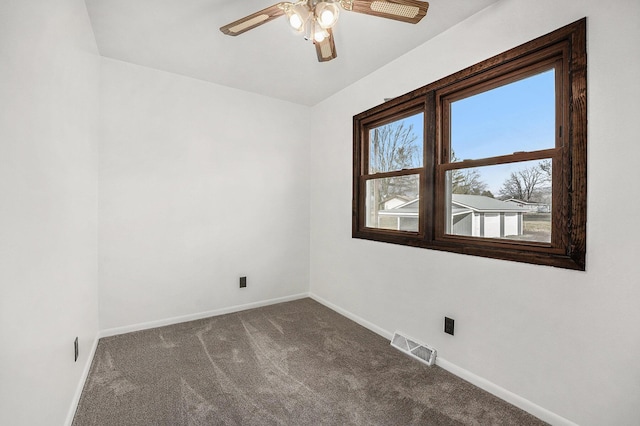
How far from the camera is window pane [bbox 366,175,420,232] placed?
2.60 metres

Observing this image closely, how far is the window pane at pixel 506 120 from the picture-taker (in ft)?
5.81

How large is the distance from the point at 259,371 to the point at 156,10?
2605 mm

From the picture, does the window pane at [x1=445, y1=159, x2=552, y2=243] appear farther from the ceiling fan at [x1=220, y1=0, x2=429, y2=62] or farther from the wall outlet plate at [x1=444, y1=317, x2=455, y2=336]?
the ceiling fan at [x1=220, y1=0, x2=429, y2=62]

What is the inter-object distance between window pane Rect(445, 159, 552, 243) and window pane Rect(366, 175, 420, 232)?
344 mm

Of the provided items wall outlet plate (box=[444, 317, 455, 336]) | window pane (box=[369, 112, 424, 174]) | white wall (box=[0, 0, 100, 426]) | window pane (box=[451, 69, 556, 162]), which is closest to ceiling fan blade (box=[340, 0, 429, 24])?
window pane (box=[451, 69, 556, 162])

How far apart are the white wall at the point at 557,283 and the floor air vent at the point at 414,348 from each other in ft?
0.22

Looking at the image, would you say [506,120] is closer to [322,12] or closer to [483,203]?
[483,203]

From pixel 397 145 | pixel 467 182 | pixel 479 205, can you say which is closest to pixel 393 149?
pixel 397 145

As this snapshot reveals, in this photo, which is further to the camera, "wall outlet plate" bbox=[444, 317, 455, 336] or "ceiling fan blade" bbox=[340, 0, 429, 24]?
"wall outlet plate" bbox=[444, 317, 455, 336]

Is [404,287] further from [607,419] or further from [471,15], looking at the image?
[471,15]

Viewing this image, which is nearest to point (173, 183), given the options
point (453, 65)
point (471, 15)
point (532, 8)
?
point (453, 65)

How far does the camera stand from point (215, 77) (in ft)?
9.95

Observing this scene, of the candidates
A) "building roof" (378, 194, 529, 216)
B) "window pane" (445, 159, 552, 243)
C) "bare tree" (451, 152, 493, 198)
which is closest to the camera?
"window pane" (445, 159, 552, 243)

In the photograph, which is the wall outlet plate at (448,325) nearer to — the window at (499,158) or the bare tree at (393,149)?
the window at (499,158)
